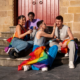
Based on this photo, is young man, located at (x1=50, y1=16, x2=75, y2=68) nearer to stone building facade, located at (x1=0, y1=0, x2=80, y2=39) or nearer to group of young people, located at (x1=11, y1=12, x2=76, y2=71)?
group of young people, located at (x1=11, y1=12, x2=76, y2=71)

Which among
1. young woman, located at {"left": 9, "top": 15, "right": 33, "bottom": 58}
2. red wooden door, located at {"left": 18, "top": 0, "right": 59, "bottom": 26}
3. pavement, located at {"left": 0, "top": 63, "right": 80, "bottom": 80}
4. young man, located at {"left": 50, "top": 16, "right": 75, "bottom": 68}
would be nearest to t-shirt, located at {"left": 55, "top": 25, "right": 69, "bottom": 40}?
young man, located at {"left": 50, "top": 16, "right": 75, "bottom": 68}

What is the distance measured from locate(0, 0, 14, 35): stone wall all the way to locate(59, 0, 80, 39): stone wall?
2.10 m

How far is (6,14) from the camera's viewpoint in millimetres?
5496

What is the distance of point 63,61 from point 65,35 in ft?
2.40

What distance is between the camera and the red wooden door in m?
5.57

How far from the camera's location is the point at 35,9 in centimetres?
572

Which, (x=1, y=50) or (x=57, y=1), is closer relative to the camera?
(x=1, y=50)

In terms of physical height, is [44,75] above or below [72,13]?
below

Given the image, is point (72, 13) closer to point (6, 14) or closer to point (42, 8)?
point (42, 8)

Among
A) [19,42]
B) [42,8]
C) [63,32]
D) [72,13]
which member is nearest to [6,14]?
[42,8]

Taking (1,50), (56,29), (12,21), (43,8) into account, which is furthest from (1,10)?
(56,29)

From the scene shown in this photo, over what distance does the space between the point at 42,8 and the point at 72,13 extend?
1344 millimetres

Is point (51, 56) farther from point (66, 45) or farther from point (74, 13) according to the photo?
point (74, 13)

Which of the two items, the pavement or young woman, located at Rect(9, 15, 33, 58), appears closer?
the pavement
